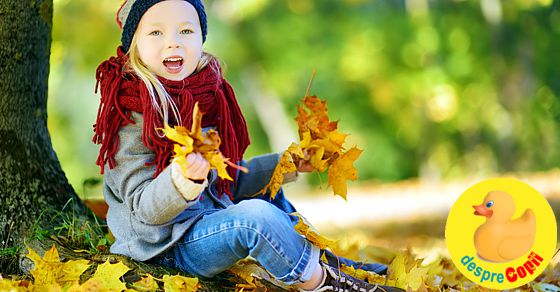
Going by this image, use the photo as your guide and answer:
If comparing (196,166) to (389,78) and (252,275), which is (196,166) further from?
(389,78)

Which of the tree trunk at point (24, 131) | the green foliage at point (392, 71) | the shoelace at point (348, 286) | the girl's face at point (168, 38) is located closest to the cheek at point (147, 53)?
the girl's face at point (168, 38)

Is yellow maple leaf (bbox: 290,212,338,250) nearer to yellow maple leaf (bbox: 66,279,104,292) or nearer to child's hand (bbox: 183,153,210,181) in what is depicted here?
child's hand (bbox: 183,153,210,181)

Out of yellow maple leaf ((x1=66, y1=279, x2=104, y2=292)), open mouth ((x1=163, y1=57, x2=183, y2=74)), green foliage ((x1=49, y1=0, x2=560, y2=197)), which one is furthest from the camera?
green foliage ((x1=49, y1=0, x2=560, y2=197))

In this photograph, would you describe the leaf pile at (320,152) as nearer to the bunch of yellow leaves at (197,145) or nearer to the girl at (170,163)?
the girl at (170,163)

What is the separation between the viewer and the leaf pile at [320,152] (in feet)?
8.46

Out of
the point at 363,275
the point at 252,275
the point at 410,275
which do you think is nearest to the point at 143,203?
the point at 252,275

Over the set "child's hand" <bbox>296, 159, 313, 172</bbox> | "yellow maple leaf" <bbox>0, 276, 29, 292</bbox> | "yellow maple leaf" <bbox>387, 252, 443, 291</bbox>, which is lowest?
"yellow maple leaf" <bbox>387, 252, 443, 291</bbox>

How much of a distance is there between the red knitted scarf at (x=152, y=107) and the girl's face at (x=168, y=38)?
0.05 metres

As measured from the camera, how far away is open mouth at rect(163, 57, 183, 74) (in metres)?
2.33

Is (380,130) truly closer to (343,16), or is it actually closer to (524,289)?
(343,16)

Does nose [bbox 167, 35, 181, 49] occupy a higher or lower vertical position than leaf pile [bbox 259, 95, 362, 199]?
higher

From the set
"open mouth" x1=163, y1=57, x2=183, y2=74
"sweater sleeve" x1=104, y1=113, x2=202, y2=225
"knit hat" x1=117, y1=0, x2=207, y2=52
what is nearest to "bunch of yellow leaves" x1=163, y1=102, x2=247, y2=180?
"sweater sleeve" x1=104, y1=113, x2=202, y2=225

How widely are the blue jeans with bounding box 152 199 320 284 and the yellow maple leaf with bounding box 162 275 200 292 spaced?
0.24 feet

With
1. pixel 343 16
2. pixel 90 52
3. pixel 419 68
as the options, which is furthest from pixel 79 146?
pixel 419 68
